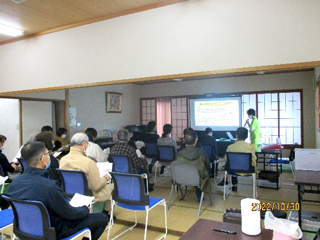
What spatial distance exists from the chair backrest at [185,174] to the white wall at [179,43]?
1.20 metres

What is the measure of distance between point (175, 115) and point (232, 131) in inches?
84.9

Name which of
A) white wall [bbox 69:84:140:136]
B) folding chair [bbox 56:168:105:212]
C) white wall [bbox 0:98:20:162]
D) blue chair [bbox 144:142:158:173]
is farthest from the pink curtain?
folding chair [bbox 56:168:105:212]

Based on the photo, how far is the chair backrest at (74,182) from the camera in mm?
2464

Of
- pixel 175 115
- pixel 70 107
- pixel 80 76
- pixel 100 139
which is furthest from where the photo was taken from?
pixel 175 115

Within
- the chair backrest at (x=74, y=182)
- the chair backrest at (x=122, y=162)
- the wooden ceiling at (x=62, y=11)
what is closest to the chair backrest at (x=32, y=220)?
the chair backrest at (x=74, y=182)

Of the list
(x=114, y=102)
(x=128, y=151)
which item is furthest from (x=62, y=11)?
(x=114, y=102)

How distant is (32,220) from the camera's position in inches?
67.4

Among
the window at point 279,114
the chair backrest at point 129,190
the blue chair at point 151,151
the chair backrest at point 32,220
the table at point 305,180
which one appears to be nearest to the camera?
the chair backrest at point 32,220

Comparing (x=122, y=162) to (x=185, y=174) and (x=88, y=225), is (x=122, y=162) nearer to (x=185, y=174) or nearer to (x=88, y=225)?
(x=185, y=174)

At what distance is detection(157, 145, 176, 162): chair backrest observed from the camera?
4.47 metres

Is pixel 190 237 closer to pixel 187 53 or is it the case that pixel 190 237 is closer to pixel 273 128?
pixel 187 53

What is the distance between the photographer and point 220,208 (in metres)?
3.45

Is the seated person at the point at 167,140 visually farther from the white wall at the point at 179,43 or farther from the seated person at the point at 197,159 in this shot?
the white wall at the point at 179,43

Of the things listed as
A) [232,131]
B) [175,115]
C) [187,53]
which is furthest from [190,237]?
[175,115]
